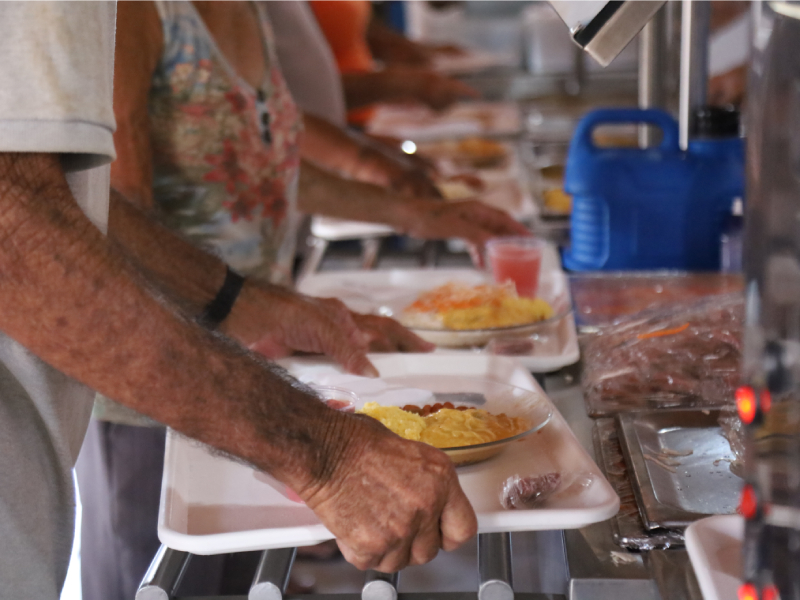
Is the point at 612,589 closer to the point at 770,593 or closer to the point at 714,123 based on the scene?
the point at 770,593

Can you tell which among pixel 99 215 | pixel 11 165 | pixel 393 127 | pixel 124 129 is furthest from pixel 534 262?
pixel 393 127

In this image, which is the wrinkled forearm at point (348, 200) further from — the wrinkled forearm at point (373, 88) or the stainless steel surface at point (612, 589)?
the wrinkled forearm at point (373, 88)

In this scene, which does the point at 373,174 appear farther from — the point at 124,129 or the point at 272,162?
the point at 124,129

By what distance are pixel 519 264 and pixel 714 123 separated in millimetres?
599

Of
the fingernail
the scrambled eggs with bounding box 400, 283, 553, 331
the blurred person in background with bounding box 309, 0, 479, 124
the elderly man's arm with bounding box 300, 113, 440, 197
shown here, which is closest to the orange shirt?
the blurred person in background with bounding box 309, 0, 479, 124

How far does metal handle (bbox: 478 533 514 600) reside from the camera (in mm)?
849

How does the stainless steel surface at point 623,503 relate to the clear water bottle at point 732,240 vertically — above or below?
above

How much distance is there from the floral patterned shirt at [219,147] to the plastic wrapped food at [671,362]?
28.1 inches

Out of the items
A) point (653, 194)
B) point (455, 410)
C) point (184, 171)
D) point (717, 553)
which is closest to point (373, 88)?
point (653, 194)

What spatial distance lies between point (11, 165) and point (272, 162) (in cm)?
101

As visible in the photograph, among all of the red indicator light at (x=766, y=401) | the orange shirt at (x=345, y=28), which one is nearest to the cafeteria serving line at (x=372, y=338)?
the red indicator light at (x=766, y=401)

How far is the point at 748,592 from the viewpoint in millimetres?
659

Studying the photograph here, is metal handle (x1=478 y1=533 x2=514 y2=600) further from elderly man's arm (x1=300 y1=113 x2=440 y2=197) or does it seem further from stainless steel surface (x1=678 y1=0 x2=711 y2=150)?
elderly man's arm (x1=300 y1=113 x2=440 y2=197)

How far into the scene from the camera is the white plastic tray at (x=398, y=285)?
172 centimetres
